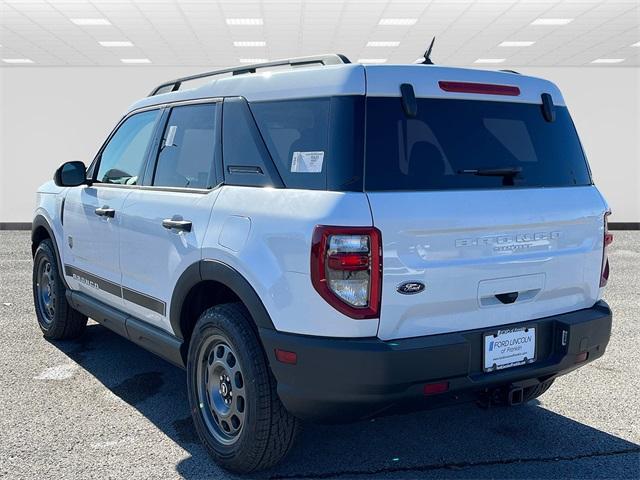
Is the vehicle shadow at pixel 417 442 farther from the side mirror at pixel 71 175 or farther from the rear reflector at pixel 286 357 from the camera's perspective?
the side mirror at pixel 71 175

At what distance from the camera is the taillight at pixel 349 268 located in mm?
2461

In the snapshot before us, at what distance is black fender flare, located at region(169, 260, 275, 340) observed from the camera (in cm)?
272

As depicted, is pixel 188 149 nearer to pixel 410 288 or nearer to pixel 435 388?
pixel 410 288

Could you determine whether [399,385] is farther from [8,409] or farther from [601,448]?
[8,409]

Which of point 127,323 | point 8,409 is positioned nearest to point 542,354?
point 127,323

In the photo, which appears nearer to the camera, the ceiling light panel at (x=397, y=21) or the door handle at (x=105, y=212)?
the door handle at (x=105, y=212)

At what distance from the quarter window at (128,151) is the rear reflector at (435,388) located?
226 centimetres

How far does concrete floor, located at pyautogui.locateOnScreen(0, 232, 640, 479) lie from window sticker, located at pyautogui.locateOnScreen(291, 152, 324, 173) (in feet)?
4.66

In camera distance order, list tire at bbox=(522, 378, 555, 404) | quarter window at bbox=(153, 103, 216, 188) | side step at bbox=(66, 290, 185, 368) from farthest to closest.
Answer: tire at bbox=(522, 378, 555, 404)
side step at bbox=(66, 290, 185, 368)
quarter window at bbox=(153, 103, 216, 188)

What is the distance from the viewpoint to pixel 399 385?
8.26ft

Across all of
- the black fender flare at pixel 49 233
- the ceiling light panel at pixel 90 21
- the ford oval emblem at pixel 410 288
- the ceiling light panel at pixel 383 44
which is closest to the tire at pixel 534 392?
the ford oval emblem at pixel 410 288

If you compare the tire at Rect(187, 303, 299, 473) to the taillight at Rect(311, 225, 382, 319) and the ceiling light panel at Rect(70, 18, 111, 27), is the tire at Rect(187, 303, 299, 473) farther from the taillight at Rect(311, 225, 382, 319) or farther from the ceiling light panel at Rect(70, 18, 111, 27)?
the ceiling light panel at Rect(70, 18, 111, 27)

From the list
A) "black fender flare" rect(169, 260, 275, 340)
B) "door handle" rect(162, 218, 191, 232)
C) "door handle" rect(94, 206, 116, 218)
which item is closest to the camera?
"black fender flare" rect(169, 260, 275, 340)

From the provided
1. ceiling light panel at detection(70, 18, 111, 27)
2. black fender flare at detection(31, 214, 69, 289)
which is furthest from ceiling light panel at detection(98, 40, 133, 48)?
black fender flare at detection(31, 214, 69, 289)
